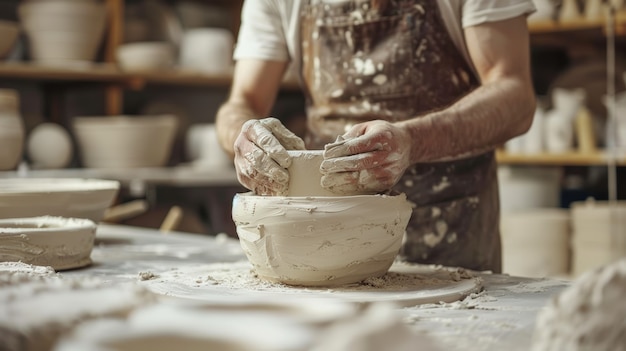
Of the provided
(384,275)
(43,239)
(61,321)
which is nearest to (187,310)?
(61,321)

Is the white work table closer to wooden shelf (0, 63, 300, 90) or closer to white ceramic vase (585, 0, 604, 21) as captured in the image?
wooden shelf (0, 63, 300, 90)

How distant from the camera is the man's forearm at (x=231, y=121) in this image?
1965 millimetres

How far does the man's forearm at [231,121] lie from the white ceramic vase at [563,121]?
206cm

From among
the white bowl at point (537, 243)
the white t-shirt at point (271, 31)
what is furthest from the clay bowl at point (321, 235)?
the white bowl at point (537, 243)

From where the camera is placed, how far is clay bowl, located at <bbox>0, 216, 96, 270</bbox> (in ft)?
4.94

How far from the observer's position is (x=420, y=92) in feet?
6.41

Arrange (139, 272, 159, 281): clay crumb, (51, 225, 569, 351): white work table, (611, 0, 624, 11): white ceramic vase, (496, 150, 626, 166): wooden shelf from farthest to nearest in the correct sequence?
(496, 150, 626, 166): wooden shelf < (611, 0, 624, 11): white ceramic vase < (139, 272, 159, 281): clay crumb < (51, 225, 569, 351): white work table

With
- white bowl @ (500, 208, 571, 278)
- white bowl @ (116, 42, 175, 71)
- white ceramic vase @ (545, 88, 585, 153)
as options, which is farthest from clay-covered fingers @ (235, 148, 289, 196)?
white bowl @ (116, 42, 175, 71)

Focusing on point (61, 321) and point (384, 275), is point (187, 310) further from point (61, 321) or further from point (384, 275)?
point (384, 275)

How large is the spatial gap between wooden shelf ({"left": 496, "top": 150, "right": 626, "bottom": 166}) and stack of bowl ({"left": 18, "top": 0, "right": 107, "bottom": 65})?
2108 mm

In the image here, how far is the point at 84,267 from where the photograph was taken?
66.2 inches

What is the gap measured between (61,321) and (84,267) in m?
0.89

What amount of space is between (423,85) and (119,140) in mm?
2411

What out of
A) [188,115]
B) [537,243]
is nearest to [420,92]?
[537,243]
